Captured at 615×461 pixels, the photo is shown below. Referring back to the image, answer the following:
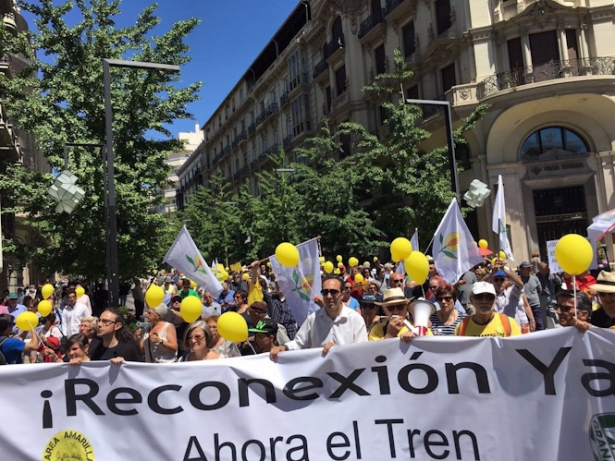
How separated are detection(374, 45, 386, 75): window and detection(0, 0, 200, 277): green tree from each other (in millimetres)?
16231

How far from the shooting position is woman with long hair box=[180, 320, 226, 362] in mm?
4781

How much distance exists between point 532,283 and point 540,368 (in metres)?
5.48

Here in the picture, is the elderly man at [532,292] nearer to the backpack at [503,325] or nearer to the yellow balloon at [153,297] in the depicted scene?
the backpack at [503,325]

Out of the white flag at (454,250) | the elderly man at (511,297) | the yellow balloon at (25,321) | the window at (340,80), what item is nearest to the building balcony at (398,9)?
the window at (340,80)

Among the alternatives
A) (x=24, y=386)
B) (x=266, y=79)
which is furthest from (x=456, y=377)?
(x=266, y=79)

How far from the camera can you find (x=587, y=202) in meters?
22.2

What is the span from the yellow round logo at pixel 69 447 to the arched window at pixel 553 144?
22106 millimetres

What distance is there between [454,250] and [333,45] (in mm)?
26740

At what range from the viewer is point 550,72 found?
71.1 ft

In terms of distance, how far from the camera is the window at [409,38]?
88.4 ft

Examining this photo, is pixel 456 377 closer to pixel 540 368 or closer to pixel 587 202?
pixel 540 368

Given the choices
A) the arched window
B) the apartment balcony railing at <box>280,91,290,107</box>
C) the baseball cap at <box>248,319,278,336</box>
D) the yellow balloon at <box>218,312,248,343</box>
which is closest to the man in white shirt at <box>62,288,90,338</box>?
the baseball cap at <box>248,319,278,336</box>

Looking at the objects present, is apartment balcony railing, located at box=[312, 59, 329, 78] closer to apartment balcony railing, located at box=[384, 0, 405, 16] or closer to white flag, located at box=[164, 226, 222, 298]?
apartment balcony railing, located at box=[384, 0, 405, 16]

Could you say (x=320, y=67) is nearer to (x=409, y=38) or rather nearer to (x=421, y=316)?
(x=409, y=38)
